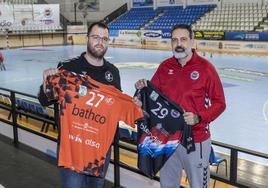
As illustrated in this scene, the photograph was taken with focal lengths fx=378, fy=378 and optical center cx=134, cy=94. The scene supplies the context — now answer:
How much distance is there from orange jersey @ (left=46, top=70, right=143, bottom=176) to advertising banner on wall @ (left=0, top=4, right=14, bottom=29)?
1236 inches

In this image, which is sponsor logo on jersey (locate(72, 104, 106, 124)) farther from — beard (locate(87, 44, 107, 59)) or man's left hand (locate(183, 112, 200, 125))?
man's left hand (locate(183, 112, 200, 125))

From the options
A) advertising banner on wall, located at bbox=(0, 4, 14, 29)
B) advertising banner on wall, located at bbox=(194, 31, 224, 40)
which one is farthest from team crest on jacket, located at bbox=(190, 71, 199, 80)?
advertising banner on wall, located at bbox=(0, 4, 14, 29)

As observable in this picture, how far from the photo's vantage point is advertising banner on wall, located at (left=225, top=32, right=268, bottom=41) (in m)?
25.3

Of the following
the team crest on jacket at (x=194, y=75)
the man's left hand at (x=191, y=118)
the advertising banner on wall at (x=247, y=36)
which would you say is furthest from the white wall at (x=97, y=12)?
the man's left hand at (x=191, y=118)

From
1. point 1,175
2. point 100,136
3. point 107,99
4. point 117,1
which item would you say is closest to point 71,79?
point 107,99

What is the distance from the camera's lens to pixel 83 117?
332 cm

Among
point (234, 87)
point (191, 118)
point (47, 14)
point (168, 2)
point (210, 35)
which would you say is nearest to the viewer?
point (191, 118)

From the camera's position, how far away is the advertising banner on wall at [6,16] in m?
32.2

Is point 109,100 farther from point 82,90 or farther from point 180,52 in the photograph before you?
point 180,52

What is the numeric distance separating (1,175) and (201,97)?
11.1ft

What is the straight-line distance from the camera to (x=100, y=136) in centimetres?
335

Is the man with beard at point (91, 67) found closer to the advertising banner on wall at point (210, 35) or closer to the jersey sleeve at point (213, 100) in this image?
the jersey sleeve at point (213, 100)

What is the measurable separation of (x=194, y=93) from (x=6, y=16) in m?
32.1

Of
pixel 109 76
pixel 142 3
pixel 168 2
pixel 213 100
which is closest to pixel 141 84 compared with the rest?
pixel 109 76
